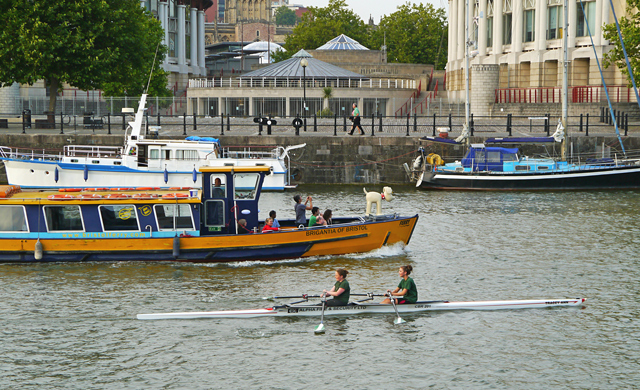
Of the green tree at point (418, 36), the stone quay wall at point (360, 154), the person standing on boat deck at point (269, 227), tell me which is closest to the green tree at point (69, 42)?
the stone quay wall at point (360, 154)

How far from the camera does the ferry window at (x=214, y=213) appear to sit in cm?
2284

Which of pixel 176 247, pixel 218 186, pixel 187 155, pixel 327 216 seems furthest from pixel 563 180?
pixel 176 247

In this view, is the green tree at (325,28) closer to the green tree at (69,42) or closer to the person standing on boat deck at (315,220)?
the green tree at (69,42)

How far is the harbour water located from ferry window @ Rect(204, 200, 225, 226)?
1.27 meters

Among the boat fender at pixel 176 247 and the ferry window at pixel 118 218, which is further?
the ferry window at pixel 118 218

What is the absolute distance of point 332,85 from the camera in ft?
217

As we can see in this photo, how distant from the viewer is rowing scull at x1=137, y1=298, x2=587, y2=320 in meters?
17.6

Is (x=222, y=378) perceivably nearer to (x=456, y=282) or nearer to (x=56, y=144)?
(x=456, y=282)

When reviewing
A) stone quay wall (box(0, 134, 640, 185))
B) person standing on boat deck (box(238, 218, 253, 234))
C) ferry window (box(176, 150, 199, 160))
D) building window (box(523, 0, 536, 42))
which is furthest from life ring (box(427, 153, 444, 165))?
building window (box(523, 0, 536, 42))

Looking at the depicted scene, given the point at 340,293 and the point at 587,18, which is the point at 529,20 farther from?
the point at 340,293

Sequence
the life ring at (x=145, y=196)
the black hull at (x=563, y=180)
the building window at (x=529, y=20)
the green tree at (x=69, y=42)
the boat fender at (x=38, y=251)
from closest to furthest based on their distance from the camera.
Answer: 1. the boat fender at (x=38, y=251)
2. the life ring at (x=145, y=196)
3. the black hull at (x=563, y=180)
4. the green tree at (x=69, y=42)
5. the building window at (x=529, y=20)

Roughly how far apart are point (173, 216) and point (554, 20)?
47.8 m

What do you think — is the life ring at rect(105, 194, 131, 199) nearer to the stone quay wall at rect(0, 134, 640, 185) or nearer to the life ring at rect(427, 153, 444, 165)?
the stone quay wall at rect(0, 134, 640, 185)

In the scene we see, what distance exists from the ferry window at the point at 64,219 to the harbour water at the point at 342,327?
108 centimetres
